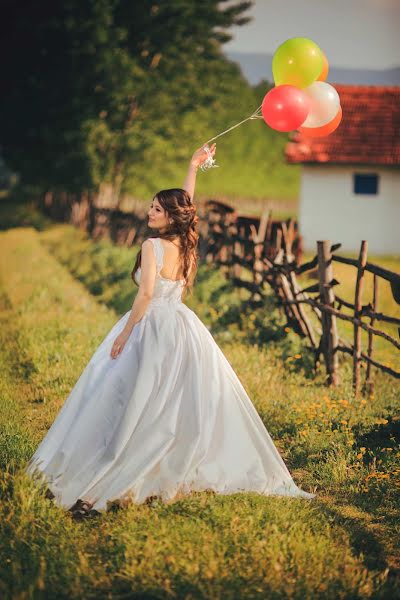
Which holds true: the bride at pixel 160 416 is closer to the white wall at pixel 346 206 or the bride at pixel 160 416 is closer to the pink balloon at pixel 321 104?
the pink balloon at pixel 321 104

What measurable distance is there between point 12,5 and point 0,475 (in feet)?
85.6

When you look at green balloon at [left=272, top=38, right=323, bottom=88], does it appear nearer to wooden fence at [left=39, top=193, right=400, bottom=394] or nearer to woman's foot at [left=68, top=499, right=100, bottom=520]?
wooden fence at [left=39, top=193, right=400, bottom=394]

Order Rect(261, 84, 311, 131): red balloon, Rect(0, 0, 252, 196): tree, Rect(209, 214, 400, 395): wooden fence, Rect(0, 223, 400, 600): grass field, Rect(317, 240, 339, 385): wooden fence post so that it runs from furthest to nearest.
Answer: Rect(0, 0, 252, 196): tree < Rect(317, 240, 339, 385): wooden fence post < Rect(209, 214, 400, 395): wooden fence < Rect(261, 84, 311, 131): red balloon < Rect(0, 223, 400, 600): grass field

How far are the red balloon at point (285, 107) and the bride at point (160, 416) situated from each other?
952 millimetres

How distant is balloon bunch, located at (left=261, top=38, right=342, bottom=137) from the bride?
100 cm

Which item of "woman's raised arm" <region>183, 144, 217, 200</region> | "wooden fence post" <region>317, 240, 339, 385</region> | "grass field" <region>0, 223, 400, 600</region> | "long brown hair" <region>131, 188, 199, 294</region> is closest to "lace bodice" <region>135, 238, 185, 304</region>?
"long brown hair" <region>131, 188, 199, 294</region>

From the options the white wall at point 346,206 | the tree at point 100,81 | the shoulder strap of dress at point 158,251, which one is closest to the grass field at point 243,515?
the shoulder strap of dress at point 158,251

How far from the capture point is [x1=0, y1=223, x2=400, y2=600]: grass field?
3326 millimetres

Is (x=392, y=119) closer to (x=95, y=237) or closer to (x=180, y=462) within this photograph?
(x=95, y=237)

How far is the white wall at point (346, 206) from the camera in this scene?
2205 centimetres

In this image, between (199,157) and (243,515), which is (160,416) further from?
(199,157)

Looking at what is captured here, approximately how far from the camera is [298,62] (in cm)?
509

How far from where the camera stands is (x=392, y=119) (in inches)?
906

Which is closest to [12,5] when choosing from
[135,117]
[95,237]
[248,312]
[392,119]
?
[135,117]
